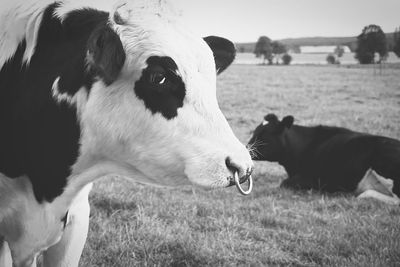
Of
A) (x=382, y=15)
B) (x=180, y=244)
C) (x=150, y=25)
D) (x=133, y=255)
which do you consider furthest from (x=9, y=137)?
(x=382, y=15)

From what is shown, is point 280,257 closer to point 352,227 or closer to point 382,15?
point 352,227

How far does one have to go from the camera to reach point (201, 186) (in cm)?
167

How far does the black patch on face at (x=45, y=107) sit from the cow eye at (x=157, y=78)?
25 cm

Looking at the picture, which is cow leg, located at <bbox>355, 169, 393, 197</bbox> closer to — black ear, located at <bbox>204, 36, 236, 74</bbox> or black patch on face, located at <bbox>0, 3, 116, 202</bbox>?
black ear, located at <bbox>204, 36, 236, 74</bbox>

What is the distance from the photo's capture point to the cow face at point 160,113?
1654mm

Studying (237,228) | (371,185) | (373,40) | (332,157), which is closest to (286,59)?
(373,40)

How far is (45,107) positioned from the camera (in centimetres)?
174

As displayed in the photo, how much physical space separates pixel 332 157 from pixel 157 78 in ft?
17.6

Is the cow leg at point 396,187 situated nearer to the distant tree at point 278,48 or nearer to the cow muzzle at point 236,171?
the cow muzzle at point 236,171

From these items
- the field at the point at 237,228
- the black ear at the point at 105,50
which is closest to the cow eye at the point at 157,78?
the black ear at the point at 105,50

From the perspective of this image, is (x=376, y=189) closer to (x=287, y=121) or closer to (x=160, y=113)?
(x=287, y=121)

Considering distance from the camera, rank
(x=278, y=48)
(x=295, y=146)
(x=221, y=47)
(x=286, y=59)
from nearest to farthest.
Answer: (x=221, y=47), (x=295, y=146), (x=278, y=48), (x=286, y=59)

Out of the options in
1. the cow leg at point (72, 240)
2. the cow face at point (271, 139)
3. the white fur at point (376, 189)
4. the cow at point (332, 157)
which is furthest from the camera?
the cow face at point (271, 139)

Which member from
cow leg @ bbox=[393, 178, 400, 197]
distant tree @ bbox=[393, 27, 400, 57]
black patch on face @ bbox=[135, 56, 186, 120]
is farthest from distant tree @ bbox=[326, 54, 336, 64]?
black patch on face @ bbox=[135, 56, 186, 120]
